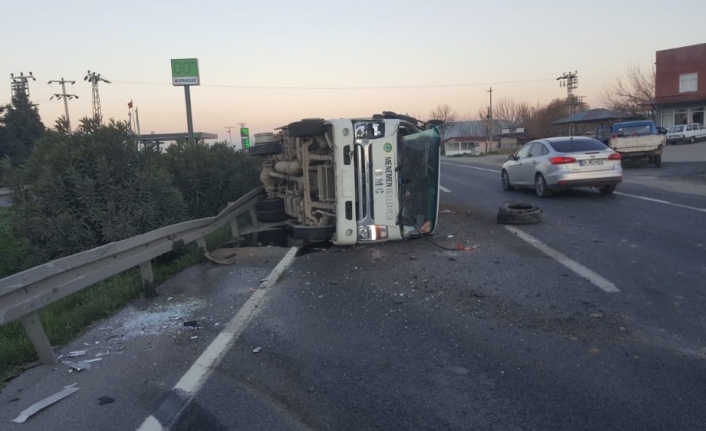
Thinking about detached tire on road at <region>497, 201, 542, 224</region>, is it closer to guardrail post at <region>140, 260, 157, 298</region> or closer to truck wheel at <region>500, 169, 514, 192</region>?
truck wheel at <region>500, 169, 514, 192</region>

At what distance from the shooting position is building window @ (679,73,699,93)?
5197 cm

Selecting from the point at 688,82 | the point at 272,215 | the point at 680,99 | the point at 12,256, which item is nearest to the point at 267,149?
the point at 272,215

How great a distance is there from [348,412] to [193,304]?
3.45 meters

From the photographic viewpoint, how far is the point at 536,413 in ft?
13.3

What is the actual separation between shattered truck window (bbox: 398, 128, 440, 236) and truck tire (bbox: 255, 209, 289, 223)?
10.4 feet

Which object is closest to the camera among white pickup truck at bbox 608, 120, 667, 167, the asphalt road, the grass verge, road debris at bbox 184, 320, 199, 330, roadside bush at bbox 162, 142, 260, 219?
the asphalt road

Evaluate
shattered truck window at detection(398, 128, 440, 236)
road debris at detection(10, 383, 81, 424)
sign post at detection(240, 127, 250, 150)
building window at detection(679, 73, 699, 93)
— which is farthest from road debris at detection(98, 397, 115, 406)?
building window at detection(679, 73, 699, 93)

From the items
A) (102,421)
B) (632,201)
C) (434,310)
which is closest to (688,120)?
(632,201)

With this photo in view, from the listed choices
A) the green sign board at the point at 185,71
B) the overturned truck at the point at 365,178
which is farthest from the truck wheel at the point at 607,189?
the green sign board at the point at 185,71

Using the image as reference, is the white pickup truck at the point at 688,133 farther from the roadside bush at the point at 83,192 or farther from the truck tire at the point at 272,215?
the roadside bush at the point at 83,192

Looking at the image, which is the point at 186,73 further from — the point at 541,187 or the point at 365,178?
the point at 541,187

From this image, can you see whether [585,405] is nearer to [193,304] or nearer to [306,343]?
[306,343]

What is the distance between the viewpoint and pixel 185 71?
16609 mm

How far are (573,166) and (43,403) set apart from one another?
44.7ft
